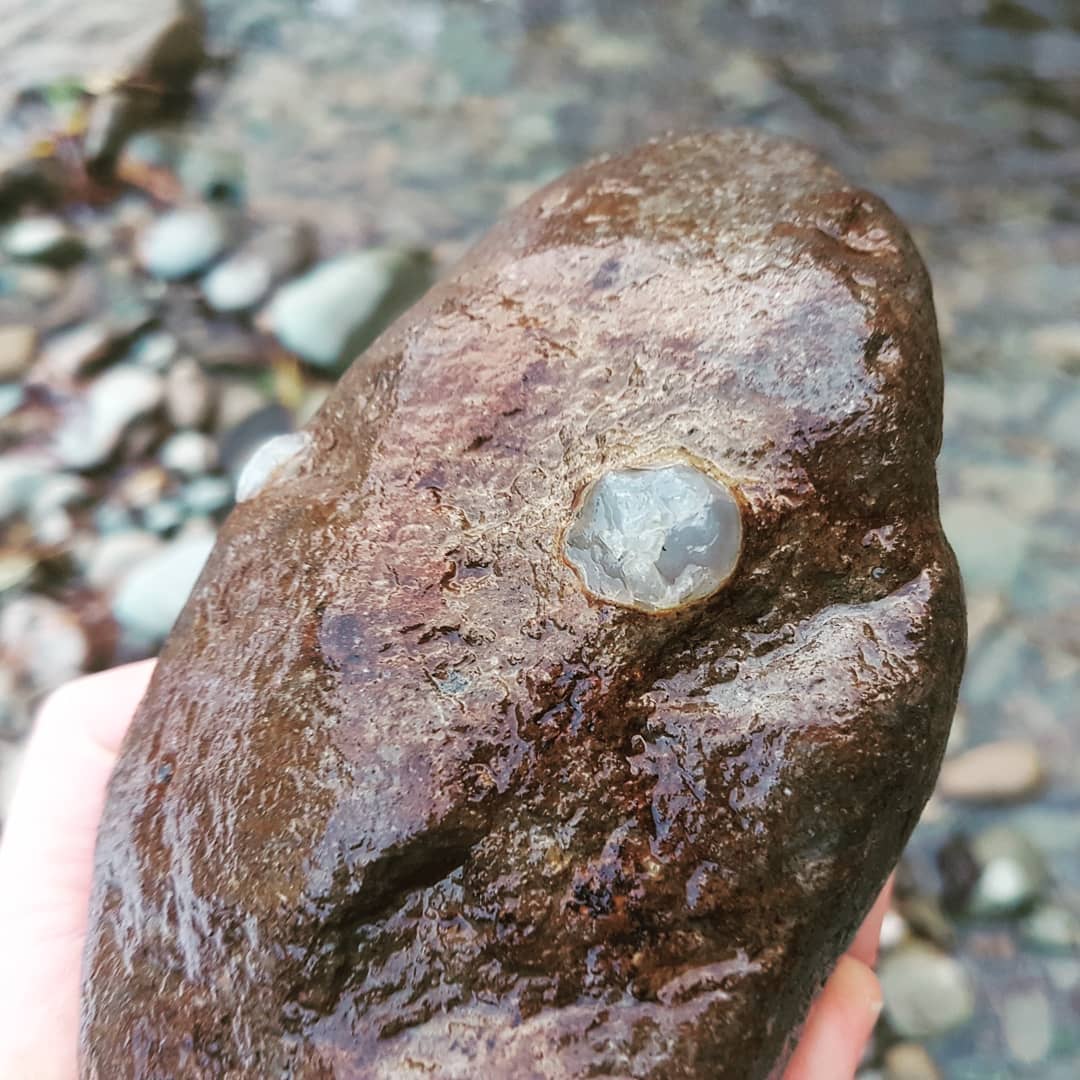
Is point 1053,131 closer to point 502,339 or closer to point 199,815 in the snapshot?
point 502,339

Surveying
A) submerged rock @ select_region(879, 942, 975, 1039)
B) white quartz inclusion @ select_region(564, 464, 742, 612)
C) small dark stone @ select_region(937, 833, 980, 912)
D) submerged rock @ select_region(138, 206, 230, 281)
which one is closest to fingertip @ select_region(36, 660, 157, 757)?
white quartz inclusion @ select_region(564, 464, 742, 612)

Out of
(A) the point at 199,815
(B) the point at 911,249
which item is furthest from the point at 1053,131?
(A) the point at 199,815

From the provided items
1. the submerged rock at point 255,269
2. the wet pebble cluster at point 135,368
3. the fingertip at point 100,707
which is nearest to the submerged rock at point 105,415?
the wet pebble cluster at point 135,368

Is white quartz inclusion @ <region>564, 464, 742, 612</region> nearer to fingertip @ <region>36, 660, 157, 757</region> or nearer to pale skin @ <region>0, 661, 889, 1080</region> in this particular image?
pale skin @ <region>0, 661, 889, 1080</region>

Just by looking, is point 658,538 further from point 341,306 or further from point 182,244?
point 182,244

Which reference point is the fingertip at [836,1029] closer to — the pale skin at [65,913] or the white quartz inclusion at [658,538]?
the pale skin at [65,913]
